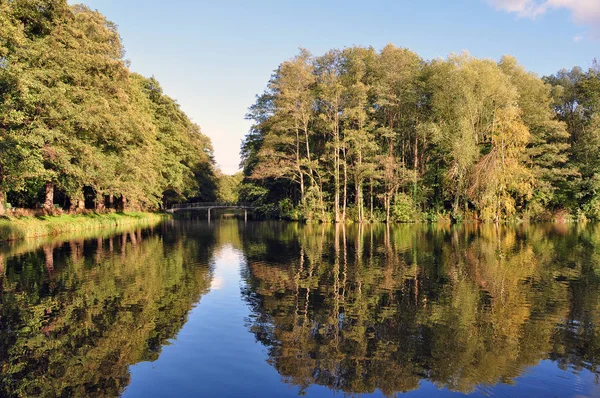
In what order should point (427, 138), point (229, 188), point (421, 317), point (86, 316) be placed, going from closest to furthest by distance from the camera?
point (421, 317) → point (86, 316) → point (427, 138) → point (229, 188)

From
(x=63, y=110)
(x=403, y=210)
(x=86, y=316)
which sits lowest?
(x=86, y=316)

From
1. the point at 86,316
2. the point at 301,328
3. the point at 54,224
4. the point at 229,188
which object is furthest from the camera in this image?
the point at 229,188

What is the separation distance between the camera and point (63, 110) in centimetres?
3341

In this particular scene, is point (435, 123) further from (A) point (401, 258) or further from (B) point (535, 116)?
(A) point (401, 258)

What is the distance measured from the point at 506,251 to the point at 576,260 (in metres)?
4.55

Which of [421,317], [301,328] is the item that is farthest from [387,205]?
[301,328]

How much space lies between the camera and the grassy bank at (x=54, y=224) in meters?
32.8

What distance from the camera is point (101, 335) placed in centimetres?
1141

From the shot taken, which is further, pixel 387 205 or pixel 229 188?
pixel 229 188

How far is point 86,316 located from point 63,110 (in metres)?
26.4

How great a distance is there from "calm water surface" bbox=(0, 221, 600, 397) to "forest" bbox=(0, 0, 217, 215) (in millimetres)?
12745

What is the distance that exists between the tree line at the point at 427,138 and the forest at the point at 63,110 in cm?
1835

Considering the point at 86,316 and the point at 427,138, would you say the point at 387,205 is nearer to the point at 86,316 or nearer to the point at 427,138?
the point at 427,138

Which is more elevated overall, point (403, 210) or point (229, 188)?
point (229, 188)
